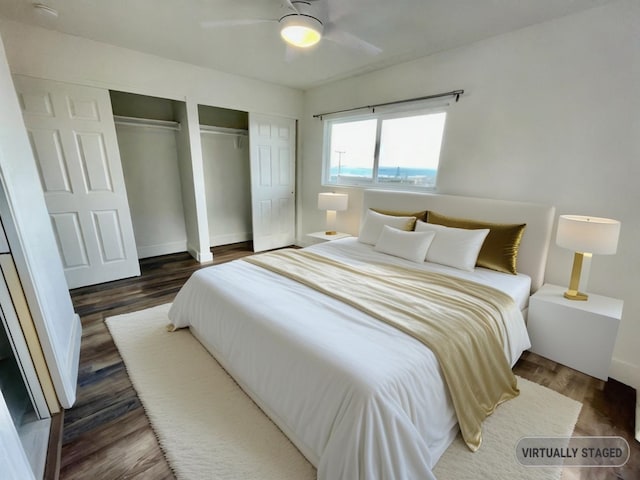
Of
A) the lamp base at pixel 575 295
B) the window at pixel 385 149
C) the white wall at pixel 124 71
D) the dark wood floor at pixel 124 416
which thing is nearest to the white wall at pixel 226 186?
the white wall at pixel 124 71

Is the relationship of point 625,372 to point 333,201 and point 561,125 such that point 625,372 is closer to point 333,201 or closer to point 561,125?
point 561,125

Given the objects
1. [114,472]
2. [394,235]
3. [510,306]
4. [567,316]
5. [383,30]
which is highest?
[383,30]

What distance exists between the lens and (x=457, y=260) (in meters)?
2.31

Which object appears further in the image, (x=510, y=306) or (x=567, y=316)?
(x=567, y=316)

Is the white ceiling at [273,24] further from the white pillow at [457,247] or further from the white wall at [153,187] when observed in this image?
the white pillow at [457,247]

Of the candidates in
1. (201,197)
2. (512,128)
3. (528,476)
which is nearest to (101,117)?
(201,197)

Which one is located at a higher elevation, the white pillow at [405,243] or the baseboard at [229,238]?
the white pillow at [405,243]

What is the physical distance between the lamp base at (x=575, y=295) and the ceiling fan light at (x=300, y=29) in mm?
2638

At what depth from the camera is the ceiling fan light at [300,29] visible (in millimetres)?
1807

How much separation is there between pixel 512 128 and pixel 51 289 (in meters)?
3.82

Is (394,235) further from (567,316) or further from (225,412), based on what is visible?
(225,412)

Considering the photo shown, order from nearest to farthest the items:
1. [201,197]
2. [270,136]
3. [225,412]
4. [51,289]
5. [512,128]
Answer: [225,412], [51,289], [512,128], [201,197], [270,136]

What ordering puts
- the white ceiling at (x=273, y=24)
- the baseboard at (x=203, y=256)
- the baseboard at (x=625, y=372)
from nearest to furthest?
1. the baseboard at (x=625, y=372)
2. the white ceiling at (x=273, y=24)
3. the baseboard at (x=203, y=256)

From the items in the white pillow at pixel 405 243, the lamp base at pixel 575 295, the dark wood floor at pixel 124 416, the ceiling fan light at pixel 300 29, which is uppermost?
the ceiling fan light at pixel 300 29
